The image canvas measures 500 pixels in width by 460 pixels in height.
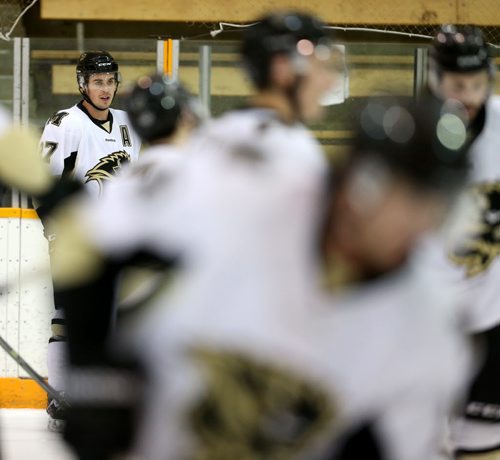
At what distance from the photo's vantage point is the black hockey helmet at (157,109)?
2766mm

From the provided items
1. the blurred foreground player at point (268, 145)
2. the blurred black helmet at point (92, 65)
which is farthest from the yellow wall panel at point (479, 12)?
the blurred foreground player at point (268, 145)

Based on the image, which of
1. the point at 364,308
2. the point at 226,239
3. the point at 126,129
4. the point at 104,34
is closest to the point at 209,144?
the point at 226,239

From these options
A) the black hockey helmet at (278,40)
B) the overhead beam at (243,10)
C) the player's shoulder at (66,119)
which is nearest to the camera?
the black hockey helmet at (278,40)

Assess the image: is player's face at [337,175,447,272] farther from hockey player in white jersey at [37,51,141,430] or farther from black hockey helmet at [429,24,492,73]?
hockey player in white jersey at [37,51,141,430]

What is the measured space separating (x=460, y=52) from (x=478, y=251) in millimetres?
408

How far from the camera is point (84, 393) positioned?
1.69 metres

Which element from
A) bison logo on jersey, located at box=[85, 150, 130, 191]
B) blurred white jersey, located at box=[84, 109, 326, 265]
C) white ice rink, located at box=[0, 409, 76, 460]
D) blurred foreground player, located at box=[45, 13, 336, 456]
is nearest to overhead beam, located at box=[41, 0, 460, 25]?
bison logo on jersey, located at box=[85, 150, 130, 191]

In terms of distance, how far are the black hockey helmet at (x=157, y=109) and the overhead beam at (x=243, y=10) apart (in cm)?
376

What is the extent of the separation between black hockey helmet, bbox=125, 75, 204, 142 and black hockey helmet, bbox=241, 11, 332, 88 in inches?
19.4

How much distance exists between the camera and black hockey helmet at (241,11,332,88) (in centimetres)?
209

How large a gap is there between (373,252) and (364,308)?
0.30 feet

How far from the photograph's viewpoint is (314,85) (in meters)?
1.99

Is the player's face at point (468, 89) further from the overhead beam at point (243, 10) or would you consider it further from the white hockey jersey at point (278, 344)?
the overhead beam at point (243, 10)

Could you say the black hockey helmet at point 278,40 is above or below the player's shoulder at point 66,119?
above
